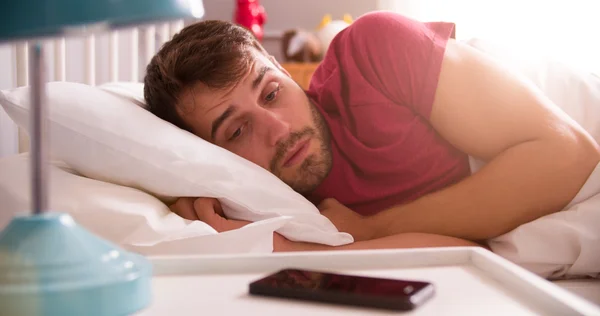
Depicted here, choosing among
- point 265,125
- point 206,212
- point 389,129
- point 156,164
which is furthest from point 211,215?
point 389,129

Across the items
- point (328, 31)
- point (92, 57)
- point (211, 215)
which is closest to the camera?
point (211, 215)

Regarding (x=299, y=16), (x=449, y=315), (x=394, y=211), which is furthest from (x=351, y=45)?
(x=299, y=16)

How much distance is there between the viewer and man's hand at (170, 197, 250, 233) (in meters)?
1.08

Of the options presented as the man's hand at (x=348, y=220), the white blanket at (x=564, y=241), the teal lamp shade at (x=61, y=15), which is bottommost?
the man's hand at (x=348, y=220)

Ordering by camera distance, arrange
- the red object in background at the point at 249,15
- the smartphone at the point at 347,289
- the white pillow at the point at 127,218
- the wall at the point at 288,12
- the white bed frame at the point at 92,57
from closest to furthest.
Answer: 1. the smartphone at the point at 347,289
2. the white pillow at the point at 127,218
3. the white bed frame at the point at 92,57
4. the red object in background at the point at 249,15
5. the wall at the point at 288,12

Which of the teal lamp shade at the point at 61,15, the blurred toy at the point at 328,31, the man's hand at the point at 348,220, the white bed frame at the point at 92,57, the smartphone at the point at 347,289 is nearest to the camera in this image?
the teal lamp shade at the point at 61,15

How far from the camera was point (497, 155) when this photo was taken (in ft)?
3.88

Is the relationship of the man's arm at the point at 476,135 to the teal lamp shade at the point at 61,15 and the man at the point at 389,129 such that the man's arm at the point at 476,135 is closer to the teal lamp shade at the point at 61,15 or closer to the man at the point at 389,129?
the man at the point at 389,129

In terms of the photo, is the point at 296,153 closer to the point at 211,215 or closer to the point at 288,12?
the point at 211,215

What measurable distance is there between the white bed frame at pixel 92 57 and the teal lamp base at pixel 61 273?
2.73 feet

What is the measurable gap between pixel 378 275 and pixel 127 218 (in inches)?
17.7

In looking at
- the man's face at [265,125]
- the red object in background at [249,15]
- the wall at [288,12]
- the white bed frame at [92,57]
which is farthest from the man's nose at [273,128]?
the wall at [288,12]

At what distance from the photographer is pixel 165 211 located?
3.51 ft

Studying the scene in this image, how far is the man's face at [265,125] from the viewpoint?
4.04 feet
